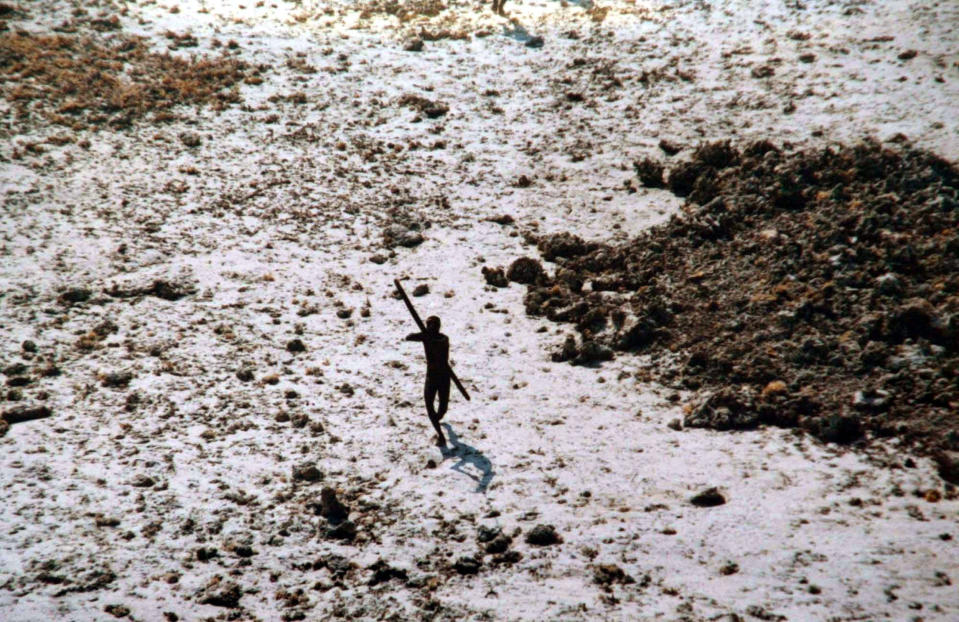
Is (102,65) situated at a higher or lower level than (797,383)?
higher

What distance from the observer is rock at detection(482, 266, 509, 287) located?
14.0 metres

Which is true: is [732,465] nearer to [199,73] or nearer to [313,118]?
[313,118]

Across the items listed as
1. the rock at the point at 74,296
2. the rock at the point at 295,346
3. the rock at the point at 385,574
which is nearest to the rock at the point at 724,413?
the rock at the point at 385,574

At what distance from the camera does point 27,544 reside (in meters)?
7.66

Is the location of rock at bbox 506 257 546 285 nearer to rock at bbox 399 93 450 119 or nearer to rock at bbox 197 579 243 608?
rock at bbox 399 93 450 119

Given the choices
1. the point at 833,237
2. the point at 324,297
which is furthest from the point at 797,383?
the point at 324,297

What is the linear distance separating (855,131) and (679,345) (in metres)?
9.36

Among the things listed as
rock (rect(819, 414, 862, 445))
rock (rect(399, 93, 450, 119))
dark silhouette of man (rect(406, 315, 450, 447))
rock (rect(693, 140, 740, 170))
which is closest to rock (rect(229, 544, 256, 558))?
dark silhouette of man (rect(406, 315, 450, 447))

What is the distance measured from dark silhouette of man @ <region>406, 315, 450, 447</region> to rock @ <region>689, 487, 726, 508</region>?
3.52 m

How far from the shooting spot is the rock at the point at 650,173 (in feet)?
53.7

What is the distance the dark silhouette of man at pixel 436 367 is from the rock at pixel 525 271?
4897 mm

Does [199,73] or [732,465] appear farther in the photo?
[199,73]

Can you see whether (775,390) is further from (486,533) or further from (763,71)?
(763,71)

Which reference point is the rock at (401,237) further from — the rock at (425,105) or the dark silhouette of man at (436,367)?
the dark silhouette of man at (436,367)
